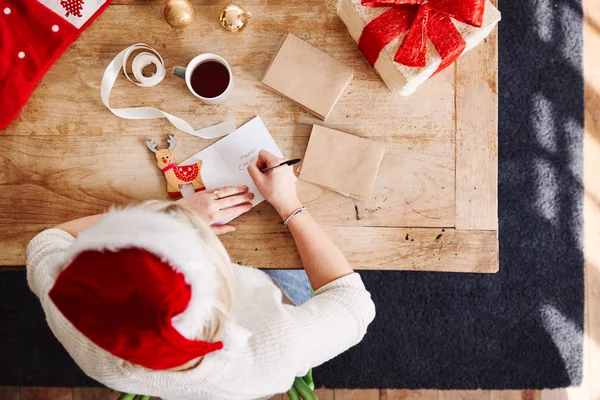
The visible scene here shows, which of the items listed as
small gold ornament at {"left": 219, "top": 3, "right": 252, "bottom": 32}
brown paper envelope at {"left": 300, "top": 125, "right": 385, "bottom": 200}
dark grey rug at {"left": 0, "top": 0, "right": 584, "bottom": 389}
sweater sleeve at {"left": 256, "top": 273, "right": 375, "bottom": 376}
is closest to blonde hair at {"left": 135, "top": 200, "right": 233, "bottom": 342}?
sweater sleeve at {"left": 256, "top": 273, "right": 375, "bottom": 376}

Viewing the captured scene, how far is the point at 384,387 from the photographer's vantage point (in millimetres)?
1765

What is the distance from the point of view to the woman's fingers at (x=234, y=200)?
106 cm

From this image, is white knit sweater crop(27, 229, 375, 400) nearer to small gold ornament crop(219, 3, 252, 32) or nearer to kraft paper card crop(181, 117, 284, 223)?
kraft paper card crop(181, 117, 284, 223)

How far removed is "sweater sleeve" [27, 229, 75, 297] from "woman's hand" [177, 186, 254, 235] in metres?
0.25

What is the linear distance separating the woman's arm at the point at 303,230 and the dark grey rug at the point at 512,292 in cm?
77

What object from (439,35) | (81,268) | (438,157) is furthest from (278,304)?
(439,35)

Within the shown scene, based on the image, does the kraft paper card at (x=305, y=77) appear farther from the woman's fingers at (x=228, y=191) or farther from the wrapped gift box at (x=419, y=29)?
the woman's fingers at (x=228, y=191)

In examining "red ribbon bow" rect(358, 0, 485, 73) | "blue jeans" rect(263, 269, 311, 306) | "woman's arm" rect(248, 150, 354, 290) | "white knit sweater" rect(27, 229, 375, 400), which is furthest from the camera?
"blue jeans" rect(263, 269, 311, 306)

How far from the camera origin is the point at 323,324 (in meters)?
0.93

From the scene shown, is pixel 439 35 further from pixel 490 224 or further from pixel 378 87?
pixel 490 224

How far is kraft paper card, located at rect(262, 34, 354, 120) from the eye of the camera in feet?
3.55

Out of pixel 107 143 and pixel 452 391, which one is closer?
pixel 107 143

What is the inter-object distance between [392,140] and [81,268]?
28.1 inches

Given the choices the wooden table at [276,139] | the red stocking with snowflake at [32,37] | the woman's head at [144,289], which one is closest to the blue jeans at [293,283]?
the wooden table at [276,139]
